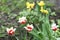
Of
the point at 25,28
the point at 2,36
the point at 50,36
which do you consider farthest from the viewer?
the point at 2,36

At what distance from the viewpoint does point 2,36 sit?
318 centimetres

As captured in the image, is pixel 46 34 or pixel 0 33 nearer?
pixel 46 34

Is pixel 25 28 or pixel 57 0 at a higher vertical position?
pixel 57 0

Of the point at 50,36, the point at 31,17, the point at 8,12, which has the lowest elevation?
the point at 50,36

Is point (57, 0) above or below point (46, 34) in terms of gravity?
above

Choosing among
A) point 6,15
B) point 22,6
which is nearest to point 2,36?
point 6,15

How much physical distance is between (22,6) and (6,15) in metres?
0.40

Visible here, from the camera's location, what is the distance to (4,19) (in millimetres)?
3758

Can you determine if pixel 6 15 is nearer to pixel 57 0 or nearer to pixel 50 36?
pixel 57 0

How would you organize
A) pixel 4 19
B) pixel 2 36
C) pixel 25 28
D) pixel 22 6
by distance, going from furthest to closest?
pixel 22 6
pixel 4 19
pixel 2 36
pixel 25 28

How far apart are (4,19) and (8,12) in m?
0.24

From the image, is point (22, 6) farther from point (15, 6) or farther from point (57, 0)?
point (57, 0)

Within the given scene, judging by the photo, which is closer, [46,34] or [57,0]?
[46,34]

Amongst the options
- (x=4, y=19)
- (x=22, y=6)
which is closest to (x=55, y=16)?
(x=22, y=6)
